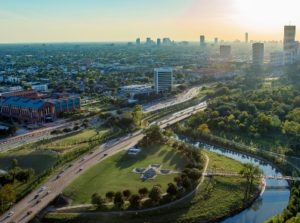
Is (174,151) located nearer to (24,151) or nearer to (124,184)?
(124,184)

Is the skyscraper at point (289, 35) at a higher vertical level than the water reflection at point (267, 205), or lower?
higher

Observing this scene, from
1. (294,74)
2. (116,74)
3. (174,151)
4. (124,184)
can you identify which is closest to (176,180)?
(124,184)

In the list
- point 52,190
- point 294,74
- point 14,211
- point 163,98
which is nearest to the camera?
point 14,211

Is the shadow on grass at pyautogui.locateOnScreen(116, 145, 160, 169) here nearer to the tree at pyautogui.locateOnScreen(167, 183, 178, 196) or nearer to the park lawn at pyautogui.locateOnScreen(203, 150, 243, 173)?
the park lawn at pyautogui.locateOnScreen(203, 150, 243, 173)

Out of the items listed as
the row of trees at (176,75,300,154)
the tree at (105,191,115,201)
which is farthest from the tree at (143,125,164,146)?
the tree at (105,191,115,201)

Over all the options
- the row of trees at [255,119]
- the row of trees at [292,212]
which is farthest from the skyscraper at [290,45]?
the row of trees at [292,212]

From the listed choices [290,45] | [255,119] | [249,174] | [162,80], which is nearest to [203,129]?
[255,119]

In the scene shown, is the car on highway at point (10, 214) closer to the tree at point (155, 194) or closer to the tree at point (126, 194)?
the tree at point (126, 194)
